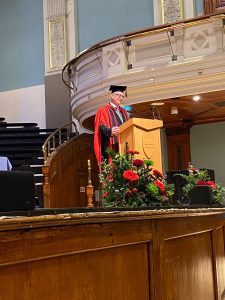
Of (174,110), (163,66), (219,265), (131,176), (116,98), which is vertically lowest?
(219,265)

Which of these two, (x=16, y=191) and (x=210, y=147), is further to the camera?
(x=210, y=147)

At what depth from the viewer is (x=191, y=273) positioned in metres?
2.67

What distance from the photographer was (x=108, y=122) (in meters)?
4.34

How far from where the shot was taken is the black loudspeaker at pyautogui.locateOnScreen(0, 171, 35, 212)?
1.44m

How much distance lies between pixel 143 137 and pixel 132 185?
518 millimetres

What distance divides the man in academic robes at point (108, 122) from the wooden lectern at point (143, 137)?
57 cm

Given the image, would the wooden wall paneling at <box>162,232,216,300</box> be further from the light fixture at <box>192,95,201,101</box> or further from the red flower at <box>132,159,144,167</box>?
the light fixture at <box>192,95,201,101</box>

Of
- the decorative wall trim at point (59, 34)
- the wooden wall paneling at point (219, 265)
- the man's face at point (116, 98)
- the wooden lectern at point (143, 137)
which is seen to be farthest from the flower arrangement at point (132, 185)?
the decorative wall trim at point (59, 34)

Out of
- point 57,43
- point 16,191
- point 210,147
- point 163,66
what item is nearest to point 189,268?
point 16,191

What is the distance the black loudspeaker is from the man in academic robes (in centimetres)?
269

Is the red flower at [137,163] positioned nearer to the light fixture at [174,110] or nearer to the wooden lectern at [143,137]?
the wooden lectern at [143,137]

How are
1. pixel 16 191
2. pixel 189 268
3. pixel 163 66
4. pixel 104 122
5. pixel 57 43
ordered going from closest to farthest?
pixel 16 191, pixel 189 268, pixel 104 122, pixel 163 66, pixel 57 43

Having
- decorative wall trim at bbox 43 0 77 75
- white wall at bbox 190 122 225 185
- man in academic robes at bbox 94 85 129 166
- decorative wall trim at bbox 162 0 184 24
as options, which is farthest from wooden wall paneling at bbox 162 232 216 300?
decorative wall trim at bbox 43 0 77 75

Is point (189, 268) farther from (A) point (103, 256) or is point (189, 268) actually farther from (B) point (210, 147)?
(B) point (210, 147)
